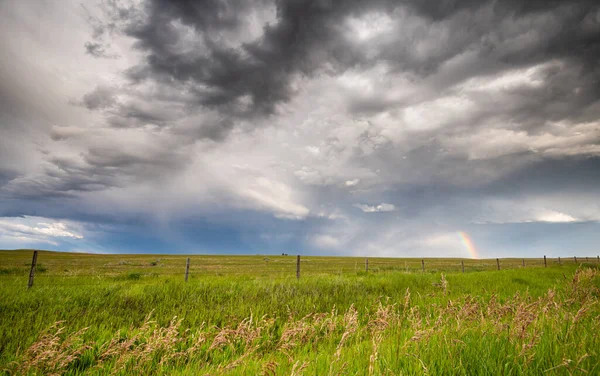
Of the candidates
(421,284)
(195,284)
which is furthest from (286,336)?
(421,284)

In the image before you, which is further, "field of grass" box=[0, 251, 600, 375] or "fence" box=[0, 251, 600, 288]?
"fence" box=[0, 251, 600, 288]

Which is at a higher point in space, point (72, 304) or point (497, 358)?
point (497, 358)

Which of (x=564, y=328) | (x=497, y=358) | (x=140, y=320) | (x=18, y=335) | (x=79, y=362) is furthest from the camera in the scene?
(x=140, y=320)

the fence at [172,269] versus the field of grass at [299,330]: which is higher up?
the field of grass at [299,330]

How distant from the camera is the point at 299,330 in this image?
3670 millimetres

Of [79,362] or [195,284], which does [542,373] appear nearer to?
[79,362]

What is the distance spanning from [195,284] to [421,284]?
34.8ft

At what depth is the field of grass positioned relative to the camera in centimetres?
329

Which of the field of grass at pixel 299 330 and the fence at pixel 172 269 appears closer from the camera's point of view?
the field of grass at pixel 299 330

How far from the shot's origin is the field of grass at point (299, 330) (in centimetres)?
329

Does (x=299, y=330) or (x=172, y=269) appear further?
(x=172, y=269)

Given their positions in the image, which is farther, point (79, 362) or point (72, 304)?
point (72, 304)

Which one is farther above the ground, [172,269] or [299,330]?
[299,330]

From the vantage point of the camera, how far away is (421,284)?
47.2 feet
